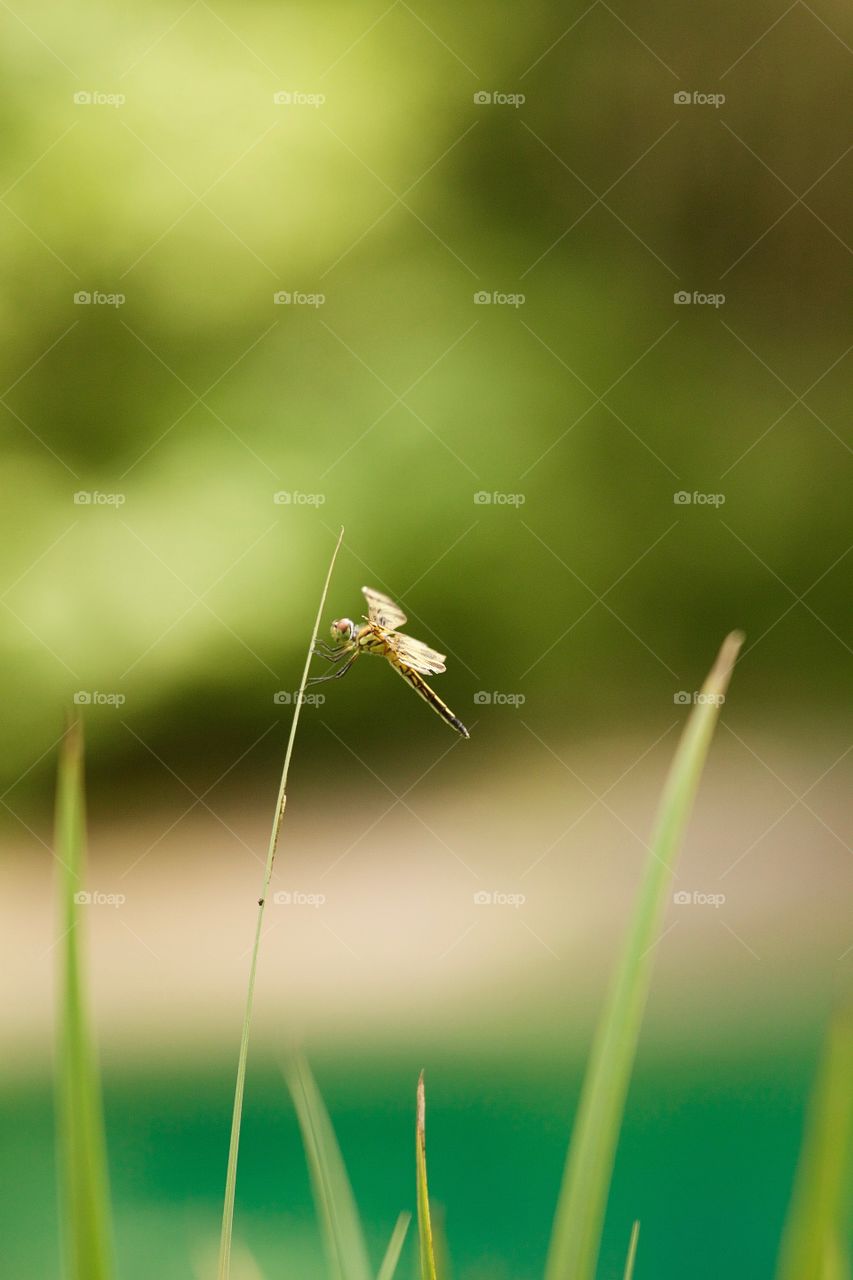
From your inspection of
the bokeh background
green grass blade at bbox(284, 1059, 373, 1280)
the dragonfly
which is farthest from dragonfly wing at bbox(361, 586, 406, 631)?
the bokeh background

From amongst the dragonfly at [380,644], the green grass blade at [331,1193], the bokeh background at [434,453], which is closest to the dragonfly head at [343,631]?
the dragonfly at [380,644]

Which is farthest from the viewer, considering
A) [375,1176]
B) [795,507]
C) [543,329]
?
[795,507]

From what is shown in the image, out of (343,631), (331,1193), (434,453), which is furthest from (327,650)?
(434,453)

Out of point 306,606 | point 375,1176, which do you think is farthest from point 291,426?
point 375,1176

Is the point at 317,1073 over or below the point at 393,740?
below

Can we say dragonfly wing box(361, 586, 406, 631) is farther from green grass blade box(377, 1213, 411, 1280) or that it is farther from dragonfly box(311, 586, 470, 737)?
green grass blade box(377, 1213, 411, 1280)

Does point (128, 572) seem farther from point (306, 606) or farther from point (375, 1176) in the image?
point (375, 1176)
